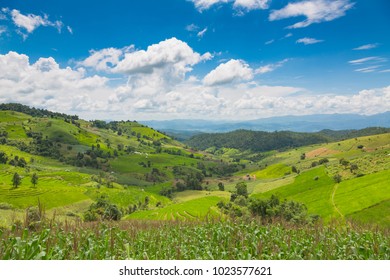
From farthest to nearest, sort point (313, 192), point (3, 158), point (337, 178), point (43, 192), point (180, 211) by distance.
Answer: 1. point (3, 158)
2. point (43, 192)
3. point (337, 178)
4. point (313, 192)
5. point (180, 211)

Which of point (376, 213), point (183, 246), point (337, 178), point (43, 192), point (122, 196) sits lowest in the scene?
point (122, 196)

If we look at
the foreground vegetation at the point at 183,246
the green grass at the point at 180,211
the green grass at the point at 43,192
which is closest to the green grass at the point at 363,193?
the green grass at the point at 180,211

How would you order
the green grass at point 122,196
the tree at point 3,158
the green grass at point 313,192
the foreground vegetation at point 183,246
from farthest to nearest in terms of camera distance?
the tree at point 3,158 < the green grass at point 122,196 < the green grass at point 313,192 < the foreground vegetation at point 183,246

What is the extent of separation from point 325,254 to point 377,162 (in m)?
112

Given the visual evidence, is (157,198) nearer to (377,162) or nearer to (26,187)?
(26,187)

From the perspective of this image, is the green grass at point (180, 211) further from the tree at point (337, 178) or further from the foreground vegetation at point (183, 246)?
the foreground vegetation at point (183, 246)

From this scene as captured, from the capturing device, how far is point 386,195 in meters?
70.6

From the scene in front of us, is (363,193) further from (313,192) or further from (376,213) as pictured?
(313,192)

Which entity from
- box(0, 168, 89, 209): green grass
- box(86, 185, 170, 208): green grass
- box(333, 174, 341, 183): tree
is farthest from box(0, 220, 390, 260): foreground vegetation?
box(86, 185, 170, 208): green grass

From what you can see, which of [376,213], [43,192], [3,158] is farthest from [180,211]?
[3,158]

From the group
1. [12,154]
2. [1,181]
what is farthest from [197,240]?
[12,154]

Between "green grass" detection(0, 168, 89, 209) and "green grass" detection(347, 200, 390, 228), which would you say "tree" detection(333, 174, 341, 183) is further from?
"green grass" detection(0, 168, 89, 209)

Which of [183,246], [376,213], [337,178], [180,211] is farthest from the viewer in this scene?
[337,178]

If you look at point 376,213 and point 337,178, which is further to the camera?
point 337,178
